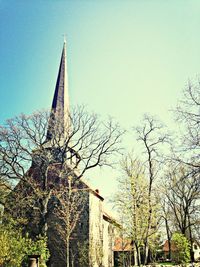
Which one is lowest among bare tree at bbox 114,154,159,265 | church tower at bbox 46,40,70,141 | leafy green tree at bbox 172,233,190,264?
leafy green tree at bbox 172,233,190,264

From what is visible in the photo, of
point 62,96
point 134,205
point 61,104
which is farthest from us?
point 62,96

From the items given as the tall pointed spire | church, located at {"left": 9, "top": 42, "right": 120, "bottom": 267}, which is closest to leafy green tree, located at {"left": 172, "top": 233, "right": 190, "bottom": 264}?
church, located at {"left": 9, "top": 42, "right": 120, "bottom": 267}

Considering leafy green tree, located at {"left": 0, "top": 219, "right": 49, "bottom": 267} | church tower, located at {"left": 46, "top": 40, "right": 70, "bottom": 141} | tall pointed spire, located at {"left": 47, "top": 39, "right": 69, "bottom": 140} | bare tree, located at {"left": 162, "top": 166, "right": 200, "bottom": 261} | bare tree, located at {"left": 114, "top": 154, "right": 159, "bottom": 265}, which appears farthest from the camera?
bare tree, located at {"left": 162, "top": 166, "right": 200, "bottom": 261}

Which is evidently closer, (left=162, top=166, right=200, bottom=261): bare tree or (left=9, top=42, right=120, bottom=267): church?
(left=9, top=42, right=120, bottom=267): church

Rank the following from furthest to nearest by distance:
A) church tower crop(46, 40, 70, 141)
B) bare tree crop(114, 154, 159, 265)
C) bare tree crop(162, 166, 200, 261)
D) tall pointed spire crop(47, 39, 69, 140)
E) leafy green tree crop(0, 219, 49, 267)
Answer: bare tree crop(162, 166, 200, 261), tall pointed spire crop(47, 39, 69, 140), church tower crop(46, 40, 70, 141), bare tree crop(114, 154, 159, 265), leafy green tree crop(0, 219, 49, 267)

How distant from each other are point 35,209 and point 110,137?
889 centimetres

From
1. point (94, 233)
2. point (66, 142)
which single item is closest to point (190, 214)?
point (94, 233)

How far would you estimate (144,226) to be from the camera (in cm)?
2408

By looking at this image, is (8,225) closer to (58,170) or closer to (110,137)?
(58,170)

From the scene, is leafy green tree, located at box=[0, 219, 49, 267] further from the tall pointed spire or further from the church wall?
the tall pointed spire

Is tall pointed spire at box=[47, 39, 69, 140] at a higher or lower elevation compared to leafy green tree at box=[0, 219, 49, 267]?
higher

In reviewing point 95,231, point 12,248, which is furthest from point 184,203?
point 12,248

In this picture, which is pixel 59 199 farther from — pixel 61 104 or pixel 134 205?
pixel 61 104

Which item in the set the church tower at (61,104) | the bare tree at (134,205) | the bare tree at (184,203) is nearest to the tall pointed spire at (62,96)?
the church tower at (61,104)
